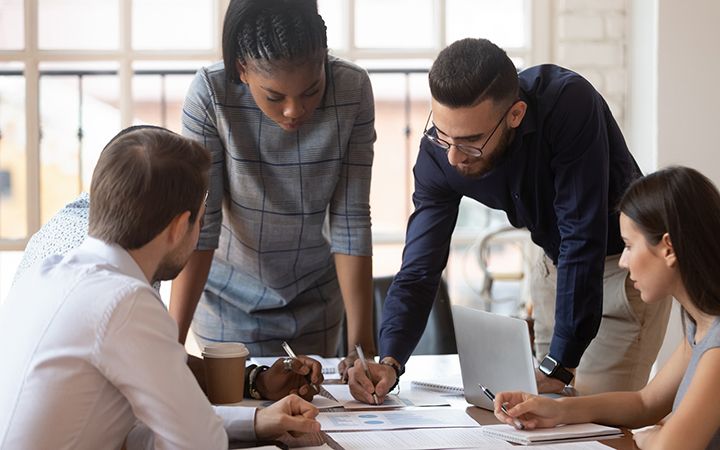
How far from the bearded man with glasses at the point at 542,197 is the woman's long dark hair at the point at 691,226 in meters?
0.32

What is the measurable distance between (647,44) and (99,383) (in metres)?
2.66

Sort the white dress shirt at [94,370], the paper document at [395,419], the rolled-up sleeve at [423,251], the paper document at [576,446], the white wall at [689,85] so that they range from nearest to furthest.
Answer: the white dress shirt at [94,370] → the paper document at [576,446] → the paper document at [395,419] → the rolled-up sleeve at [423,251] → the white wall at [689,85]

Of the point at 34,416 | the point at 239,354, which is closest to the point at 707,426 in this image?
the point at 239,354

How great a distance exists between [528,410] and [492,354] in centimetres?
17

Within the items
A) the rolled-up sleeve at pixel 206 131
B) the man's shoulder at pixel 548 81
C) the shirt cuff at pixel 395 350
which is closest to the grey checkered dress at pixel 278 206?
the rolled-up sleeve at pixel 206 131

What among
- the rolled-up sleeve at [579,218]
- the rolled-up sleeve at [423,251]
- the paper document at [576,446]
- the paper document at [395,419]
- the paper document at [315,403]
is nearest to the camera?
the paper document at [576,446]

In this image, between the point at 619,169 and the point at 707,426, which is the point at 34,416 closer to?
the point at 707,426

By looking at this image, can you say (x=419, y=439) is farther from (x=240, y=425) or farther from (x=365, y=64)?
(x=365, y=64)

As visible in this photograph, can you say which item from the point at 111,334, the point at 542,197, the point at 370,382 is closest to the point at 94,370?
the point at 111,334

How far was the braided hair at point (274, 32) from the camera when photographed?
189 cm

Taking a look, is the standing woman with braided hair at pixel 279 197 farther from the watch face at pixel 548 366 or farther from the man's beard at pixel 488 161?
the watch face at pixel 548 366

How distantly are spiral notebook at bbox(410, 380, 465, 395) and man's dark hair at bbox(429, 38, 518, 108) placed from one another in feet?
1.81

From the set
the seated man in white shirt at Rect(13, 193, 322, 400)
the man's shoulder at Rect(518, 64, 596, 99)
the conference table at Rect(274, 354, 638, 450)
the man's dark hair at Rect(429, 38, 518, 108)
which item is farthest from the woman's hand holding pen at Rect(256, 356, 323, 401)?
the man's shoulder at Rect(518, 64, 596, 99)

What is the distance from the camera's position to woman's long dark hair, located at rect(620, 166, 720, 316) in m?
1.50
